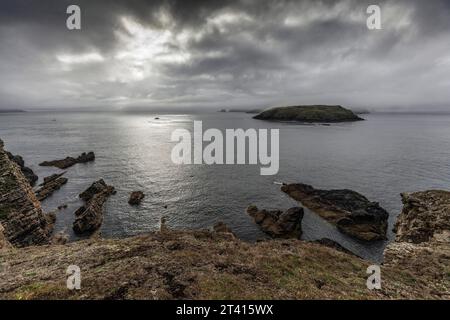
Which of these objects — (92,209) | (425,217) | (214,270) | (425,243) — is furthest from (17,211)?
(425,217)

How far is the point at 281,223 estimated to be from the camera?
36.9m

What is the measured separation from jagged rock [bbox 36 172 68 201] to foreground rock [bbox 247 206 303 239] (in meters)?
48.2

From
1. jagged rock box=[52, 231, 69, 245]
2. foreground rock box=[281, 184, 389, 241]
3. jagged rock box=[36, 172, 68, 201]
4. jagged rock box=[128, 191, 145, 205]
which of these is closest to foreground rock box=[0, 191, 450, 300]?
foreground rock box=[281, 184, 389, 241]

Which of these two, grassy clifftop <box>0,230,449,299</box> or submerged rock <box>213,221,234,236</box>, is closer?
grassy clifftop <box>0,230,449,299</box>

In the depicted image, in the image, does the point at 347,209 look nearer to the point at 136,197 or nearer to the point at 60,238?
the point at 136,197

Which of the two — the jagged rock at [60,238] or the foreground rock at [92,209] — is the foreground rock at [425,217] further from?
the jagged rock at [60,238]

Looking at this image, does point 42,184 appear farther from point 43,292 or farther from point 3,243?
point 43,292

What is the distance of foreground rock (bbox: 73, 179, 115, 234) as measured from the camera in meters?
36.2

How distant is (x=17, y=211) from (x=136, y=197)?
72.6 feet

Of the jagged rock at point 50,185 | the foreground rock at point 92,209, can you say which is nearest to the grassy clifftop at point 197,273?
the foreground rock at point 92,209

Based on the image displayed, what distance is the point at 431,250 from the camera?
57.6ft

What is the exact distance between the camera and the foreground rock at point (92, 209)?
36.2 metres

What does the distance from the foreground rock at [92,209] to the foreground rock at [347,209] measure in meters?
40.8

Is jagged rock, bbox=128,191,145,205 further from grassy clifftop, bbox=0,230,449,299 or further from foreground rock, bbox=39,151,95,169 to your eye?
foreground rock, bbox=39,151,95,169
